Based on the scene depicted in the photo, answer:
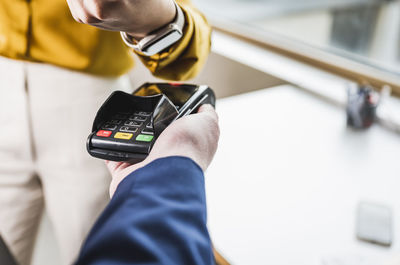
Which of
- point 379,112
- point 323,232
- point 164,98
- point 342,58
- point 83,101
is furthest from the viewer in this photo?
point 342,58

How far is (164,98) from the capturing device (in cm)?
31

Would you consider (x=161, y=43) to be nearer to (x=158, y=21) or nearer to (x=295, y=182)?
(x=158, y=21)

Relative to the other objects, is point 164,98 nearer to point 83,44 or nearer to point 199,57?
point 199,57

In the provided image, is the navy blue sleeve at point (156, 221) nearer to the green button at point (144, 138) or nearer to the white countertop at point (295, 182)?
the green button at point (144, 138)

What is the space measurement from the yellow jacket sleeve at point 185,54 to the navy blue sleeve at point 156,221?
0.58 feet

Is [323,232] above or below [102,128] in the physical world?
below

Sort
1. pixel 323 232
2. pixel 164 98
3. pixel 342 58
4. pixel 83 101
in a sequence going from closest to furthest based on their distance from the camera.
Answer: pixel 164 98 < pixel 83 101 < pixel 323 232 < pixel 342 58

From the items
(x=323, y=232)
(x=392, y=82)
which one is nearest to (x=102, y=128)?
(x=323, y=232)

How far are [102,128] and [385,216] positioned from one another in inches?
20.8

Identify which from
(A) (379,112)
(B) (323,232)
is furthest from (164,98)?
(A) (379,112)

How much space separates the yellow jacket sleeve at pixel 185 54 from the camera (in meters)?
0.42

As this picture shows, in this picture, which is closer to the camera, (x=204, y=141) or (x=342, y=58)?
(x=204, y=141)

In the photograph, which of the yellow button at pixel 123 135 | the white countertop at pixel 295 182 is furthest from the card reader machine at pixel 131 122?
the white countertop at pixel 295 182

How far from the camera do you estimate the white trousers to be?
1.82 ft
